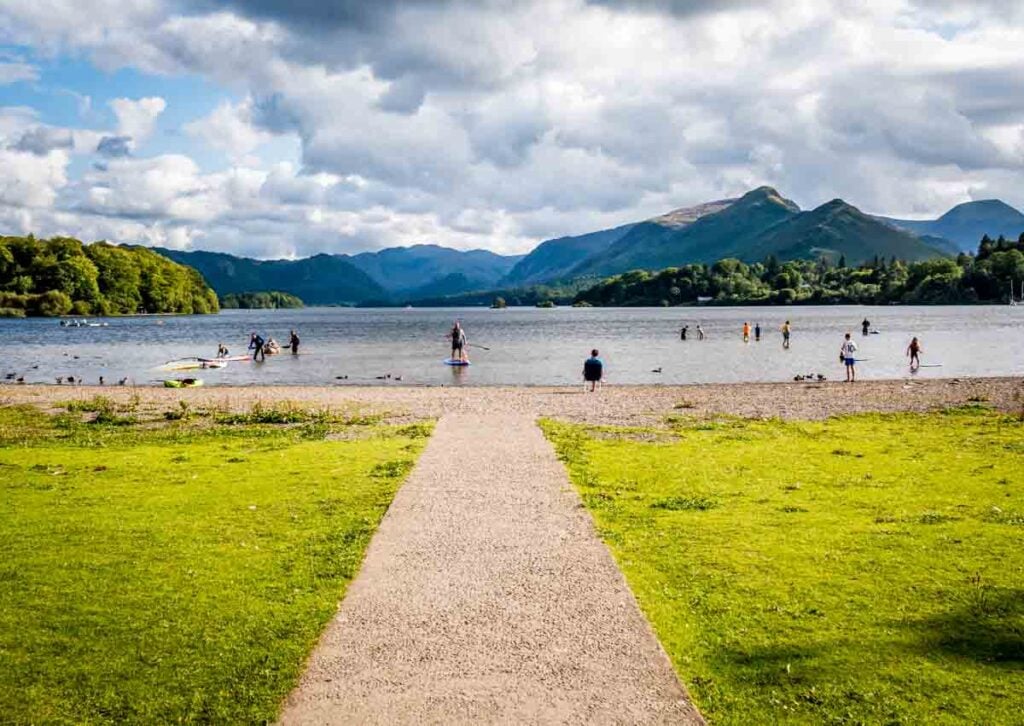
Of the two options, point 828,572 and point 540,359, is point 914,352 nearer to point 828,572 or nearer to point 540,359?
point 540,359

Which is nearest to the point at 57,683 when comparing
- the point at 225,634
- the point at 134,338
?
the point at 225,634

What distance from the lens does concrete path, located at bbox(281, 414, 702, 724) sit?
7.86 metres

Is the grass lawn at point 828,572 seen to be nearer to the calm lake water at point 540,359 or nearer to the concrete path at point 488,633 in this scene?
Answer: the concrete path at point 488,633

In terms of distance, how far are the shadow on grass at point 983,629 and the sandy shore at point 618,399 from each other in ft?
59.9

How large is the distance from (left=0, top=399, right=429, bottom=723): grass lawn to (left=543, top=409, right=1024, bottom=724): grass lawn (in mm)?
4566

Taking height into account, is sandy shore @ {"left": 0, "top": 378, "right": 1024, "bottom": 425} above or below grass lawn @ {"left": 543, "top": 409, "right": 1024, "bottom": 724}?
below

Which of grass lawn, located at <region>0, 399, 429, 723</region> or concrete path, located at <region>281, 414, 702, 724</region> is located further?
grass lawn, located at <region>0, 399, 429, 723</region>

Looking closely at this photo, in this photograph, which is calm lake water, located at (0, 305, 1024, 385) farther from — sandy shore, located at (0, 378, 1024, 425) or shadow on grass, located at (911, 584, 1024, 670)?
shadow on grass, located at (911, 584, 1024, 670)

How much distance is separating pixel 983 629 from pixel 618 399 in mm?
27433

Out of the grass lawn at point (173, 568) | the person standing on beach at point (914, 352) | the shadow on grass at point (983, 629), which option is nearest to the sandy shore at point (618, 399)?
the grass lawn at point (173, 568)

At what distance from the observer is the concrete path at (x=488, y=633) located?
7.86 meters

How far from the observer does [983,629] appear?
955 centimetres

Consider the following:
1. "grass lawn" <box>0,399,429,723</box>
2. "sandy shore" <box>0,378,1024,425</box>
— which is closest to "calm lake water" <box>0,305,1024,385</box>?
"sandy shore" <box>0,378,1024,425</box>

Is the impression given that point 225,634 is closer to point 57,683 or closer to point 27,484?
point 57,683
